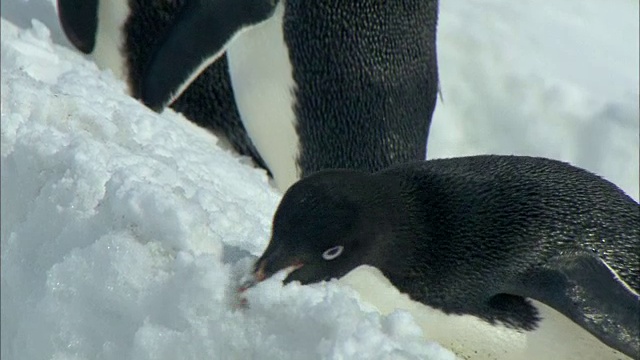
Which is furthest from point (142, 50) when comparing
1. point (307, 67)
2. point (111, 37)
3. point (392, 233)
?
point (392, 233)

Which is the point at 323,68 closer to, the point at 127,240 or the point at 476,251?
the point at 476,251

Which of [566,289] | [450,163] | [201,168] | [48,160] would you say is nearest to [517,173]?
[450,163]

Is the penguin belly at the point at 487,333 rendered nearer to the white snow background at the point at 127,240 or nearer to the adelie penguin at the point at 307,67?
the white snow background at the point at 127,240

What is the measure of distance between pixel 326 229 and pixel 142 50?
1352mm

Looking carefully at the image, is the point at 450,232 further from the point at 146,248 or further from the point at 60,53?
the point at 60,53

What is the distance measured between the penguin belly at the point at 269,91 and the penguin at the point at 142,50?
119 millimetres

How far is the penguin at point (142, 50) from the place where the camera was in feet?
9.36

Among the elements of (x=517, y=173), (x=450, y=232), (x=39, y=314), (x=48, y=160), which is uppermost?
(x=517, y=173)

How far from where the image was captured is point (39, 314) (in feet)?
5.46

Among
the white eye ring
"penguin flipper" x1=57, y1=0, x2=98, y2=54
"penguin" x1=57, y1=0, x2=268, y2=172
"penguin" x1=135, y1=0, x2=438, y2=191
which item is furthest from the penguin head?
"penguin flipper" x1=57, y1=0, x2=98, y2=54

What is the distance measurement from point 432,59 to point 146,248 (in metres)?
1.37

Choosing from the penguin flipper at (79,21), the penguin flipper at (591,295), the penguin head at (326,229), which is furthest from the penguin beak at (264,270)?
the penguin flipper at (79,21)

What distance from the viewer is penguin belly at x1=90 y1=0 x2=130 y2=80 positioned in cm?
292

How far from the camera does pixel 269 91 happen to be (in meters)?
2.82
